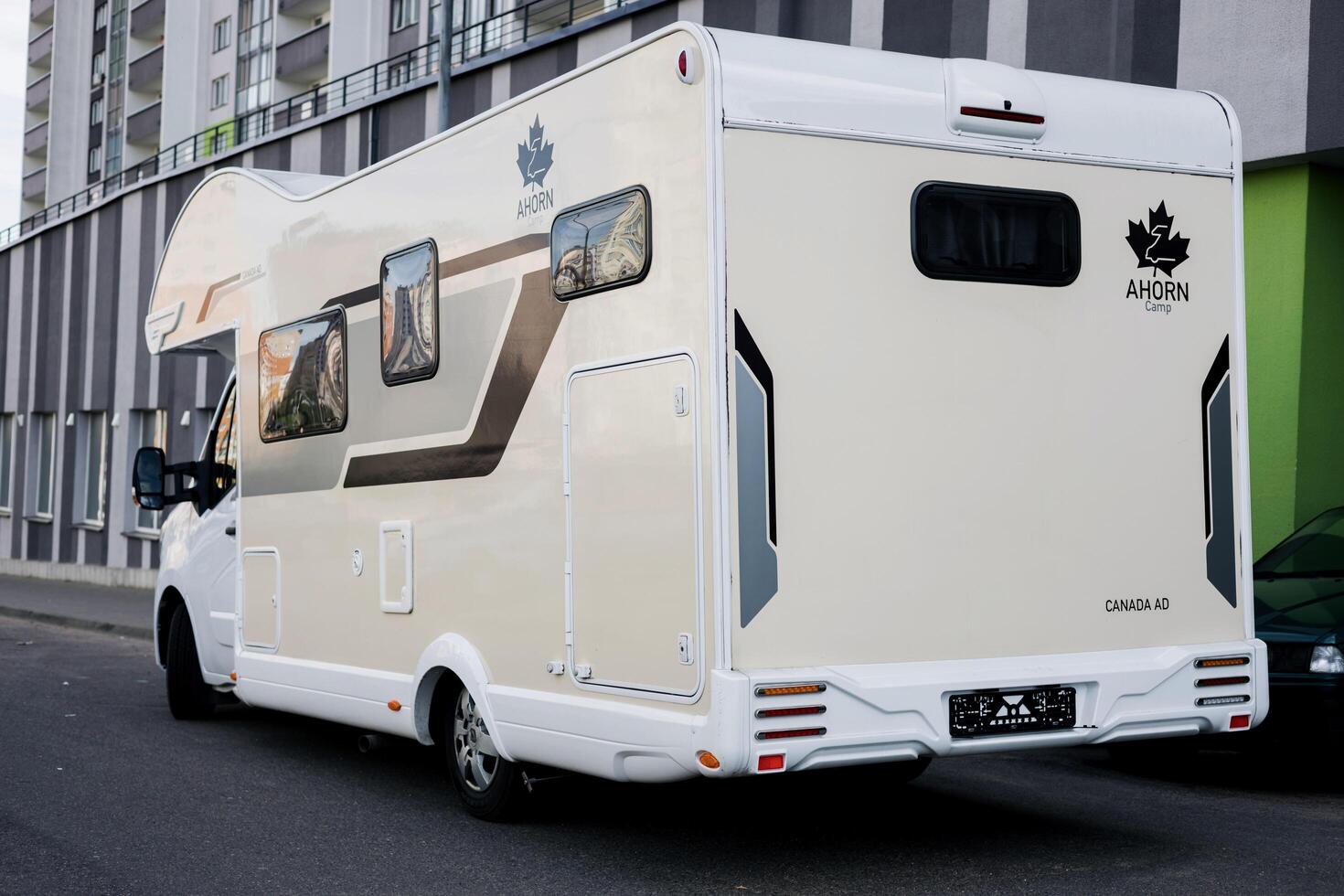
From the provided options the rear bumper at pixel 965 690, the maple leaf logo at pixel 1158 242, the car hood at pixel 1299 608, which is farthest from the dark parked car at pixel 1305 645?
the maple leaf logo at pixel 1158 242

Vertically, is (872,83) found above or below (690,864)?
above

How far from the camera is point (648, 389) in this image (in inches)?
223

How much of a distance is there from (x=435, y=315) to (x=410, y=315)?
28 cm

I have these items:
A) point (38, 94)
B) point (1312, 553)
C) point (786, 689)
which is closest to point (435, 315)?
point (786, 689)

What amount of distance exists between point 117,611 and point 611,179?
1573cm

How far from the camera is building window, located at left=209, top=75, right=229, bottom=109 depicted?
42438mm

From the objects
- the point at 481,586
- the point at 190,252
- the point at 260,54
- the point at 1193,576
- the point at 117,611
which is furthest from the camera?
the point at 260,54

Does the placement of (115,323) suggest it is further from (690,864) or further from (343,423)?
(690,864)

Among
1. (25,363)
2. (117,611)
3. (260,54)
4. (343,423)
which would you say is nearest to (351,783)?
(343,423)

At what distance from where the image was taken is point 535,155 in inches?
253

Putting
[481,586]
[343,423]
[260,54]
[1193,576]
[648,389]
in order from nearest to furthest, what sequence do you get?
[648,389] < [1193,576] < [481,586] < [343,423] < [260,54]

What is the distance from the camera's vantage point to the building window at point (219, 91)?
42438 millimetres

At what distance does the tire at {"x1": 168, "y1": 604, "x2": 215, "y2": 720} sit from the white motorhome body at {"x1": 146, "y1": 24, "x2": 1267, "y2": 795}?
3.75 metres

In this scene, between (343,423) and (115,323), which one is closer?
(343,423)
